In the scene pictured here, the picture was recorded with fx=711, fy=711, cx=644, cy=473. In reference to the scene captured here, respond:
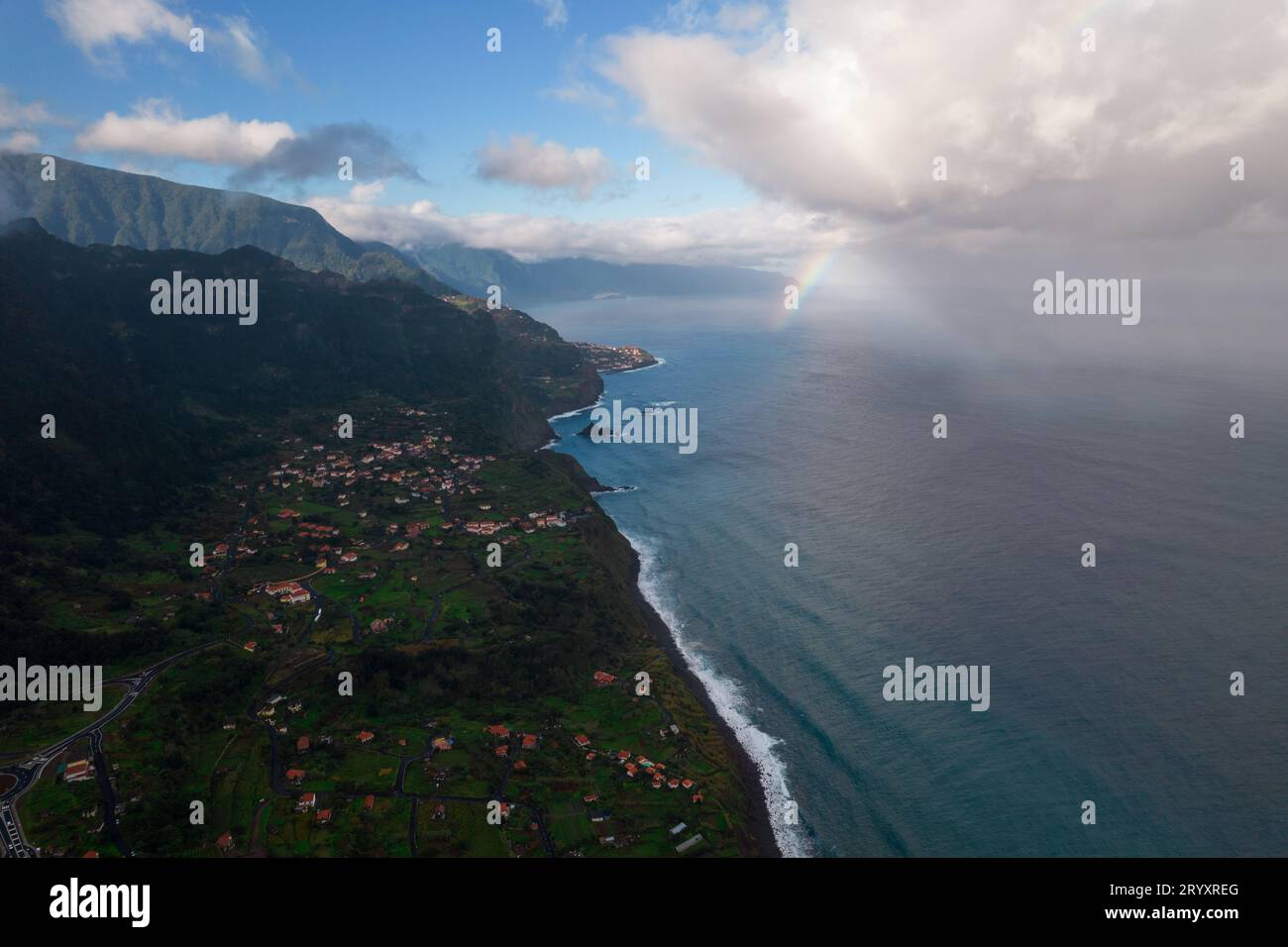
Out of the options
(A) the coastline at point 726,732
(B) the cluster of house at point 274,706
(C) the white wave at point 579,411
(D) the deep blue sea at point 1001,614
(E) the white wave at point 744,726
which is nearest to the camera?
(A) the coastline at point 726,732

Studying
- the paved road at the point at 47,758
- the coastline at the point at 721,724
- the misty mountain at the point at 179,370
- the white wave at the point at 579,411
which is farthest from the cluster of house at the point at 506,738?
the white wave at the point at 579,411

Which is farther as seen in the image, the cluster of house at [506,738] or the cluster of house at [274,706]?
the cluster of house at [274,706]

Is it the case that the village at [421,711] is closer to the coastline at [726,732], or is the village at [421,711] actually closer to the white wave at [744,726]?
the coastline at [726,732]

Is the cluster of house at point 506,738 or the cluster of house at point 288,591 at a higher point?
the cluster of house at point 288,591

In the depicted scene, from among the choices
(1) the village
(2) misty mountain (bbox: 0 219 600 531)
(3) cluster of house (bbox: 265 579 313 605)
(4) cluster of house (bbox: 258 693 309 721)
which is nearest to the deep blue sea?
(1) the village
